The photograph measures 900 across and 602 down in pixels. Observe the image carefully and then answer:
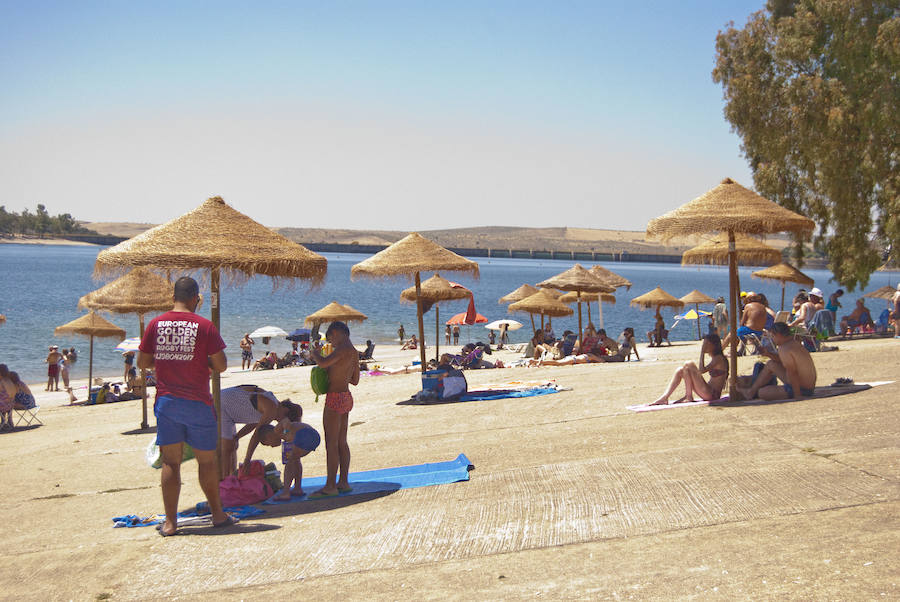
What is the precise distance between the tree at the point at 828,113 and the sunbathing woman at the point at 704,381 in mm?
13910

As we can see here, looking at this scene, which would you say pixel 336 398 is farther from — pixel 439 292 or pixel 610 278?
pixel 610 278

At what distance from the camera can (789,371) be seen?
862cm

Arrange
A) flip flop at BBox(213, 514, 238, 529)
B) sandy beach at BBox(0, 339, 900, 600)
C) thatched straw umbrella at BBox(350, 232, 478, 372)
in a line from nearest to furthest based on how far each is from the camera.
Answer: sandy beach at BBox(0, 339, 900, 600), flip flop at BBox(213, 514, 238, 529), thatched straw umbrella at BBox(350, 232, 478, 372)

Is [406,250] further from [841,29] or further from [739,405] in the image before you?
[841,29]

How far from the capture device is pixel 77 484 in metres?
7.69

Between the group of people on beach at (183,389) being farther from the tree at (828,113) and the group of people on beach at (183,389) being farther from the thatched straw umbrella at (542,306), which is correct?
the tree at (828,113)

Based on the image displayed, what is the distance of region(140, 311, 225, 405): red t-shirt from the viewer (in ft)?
17.3

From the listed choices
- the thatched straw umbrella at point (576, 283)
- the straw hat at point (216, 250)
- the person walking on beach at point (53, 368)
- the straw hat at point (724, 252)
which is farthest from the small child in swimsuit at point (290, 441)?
the person walking on beach at point (53, 368)

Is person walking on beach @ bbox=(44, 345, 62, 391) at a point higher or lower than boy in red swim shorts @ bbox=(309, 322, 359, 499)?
lower

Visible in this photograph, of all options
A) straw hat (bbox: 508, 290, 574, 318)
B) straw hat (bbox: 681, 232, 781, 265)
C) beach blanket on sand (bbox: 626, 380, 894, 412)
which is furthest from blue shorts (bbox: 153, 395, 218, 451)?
straw hat (bbox: 508, 290, 574, 318)

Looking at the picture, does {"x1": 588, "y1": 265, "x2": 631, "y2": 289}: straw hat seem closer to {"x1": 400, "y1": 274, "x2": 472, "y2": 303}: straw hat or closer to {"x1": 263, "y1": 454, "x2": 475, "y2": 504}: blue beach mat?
{"x1": 400, "y1": 274, "x2": 472, "y2": 303}: straw hat

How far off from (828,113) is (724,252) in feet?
29.9

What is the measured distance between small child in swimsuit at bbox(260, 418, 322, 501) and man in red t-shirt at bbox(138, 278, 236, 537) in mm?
953

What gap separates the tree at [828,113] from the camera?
21.0 m
